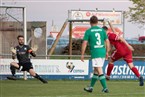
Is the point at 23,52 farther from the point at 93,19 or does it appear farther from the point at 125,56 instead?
the point at 93,19

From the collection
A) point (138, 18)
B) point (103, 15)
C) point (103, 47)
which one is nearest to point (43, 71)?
point (103, 47)

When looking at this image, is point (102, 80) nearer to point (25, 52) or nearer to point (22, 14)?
point (25, 52)

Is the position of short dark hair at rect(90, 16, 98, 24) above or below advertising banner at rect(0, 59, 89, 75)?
above

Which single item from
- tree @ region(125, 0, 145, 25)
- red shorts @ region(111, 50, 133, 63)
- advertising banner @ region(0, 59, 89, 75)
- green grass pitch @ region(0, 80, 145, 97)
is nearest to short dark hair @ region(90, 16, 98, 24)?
green grass pitch @ region(0, 80, 145, 97)

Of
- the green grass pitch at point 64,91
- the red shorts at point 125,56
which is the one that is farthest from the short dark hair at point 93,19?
the red shorts at point 125,56

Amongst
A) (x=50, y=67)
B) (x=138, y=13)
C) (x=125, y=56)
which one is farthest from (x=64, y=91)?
(x=138, y=13)

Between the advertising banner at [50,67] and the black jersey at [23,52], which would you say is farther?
the advertising banner at [50,67]

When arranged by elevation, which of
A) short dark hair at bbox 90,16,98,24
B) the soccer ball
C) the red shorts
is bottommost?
the soccer ball

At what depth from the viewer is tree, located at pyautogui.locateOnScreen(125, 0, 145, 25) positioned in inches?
2092

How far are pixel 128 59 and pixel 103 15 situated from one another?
41817mm

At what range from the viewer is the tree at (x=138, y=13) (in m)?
53.1

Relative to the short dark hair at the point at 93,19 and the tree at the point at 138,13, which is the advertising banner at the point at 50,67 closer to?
the short dark hair at the point at 93,19

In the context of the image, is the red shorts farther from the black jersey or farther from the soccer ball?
the soccer ball

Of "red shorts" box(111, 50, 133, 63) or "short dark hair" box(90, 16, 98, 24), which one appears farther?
"red shorts" box(111, 50, 133, 63)
